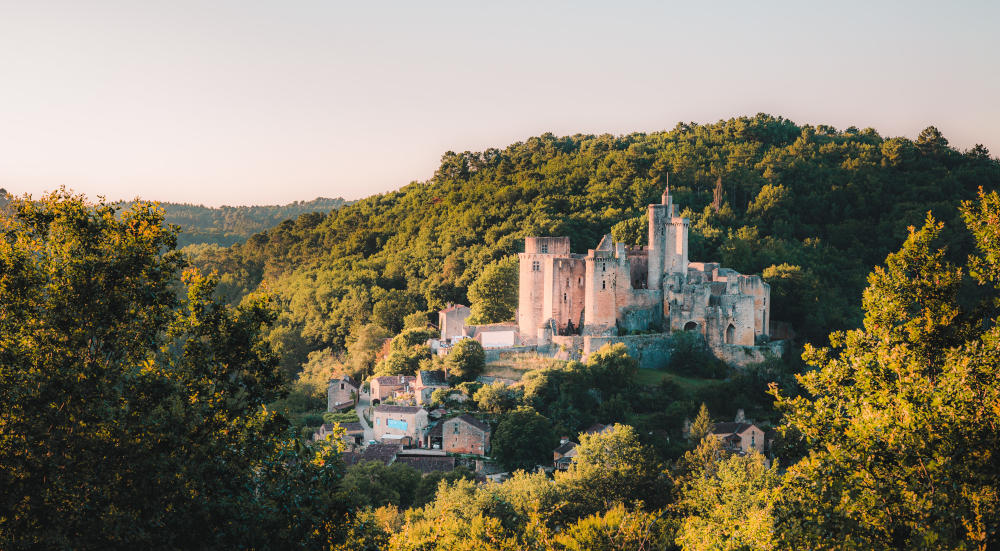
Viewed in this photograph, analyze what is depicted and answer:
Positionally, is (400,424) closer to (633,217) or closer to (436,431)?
(436,431)

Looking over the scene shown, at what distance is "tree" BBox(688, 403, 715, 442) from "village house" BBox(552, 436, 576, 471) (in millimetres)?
4920

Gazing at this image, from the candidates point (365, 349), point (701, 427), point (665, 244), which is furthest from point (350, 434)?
point (665, 244)

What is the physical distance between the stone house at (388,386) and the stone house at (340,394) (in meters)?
1.90

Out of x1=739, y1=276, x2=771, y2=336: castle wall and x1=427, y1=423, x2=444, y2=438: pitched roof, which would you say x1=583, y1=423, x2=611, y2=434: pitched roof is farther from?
x1=739, y1=276, x2=771, y2=336: castle wall

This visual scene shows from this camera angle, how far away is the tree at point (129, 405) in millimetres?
8000

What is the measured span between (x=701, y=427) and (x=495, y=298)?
13011mm

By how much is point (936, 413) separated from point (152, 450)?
26.5ft

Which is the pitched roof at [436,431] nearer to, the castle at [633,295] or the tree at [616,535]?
the castle at [633,295]

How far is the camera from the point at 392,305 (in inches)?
1887

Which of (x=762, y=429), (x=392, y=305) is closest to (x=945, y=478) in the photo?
(x=762, y=429)

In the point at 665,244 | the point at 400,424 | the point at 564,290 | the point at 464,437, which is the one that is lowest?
the point at 464,437

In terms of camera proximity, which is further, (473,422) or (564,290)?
(564,290)

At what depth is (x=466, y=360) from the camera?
3481 centimetres

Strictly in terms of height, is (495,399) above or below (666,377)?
below
